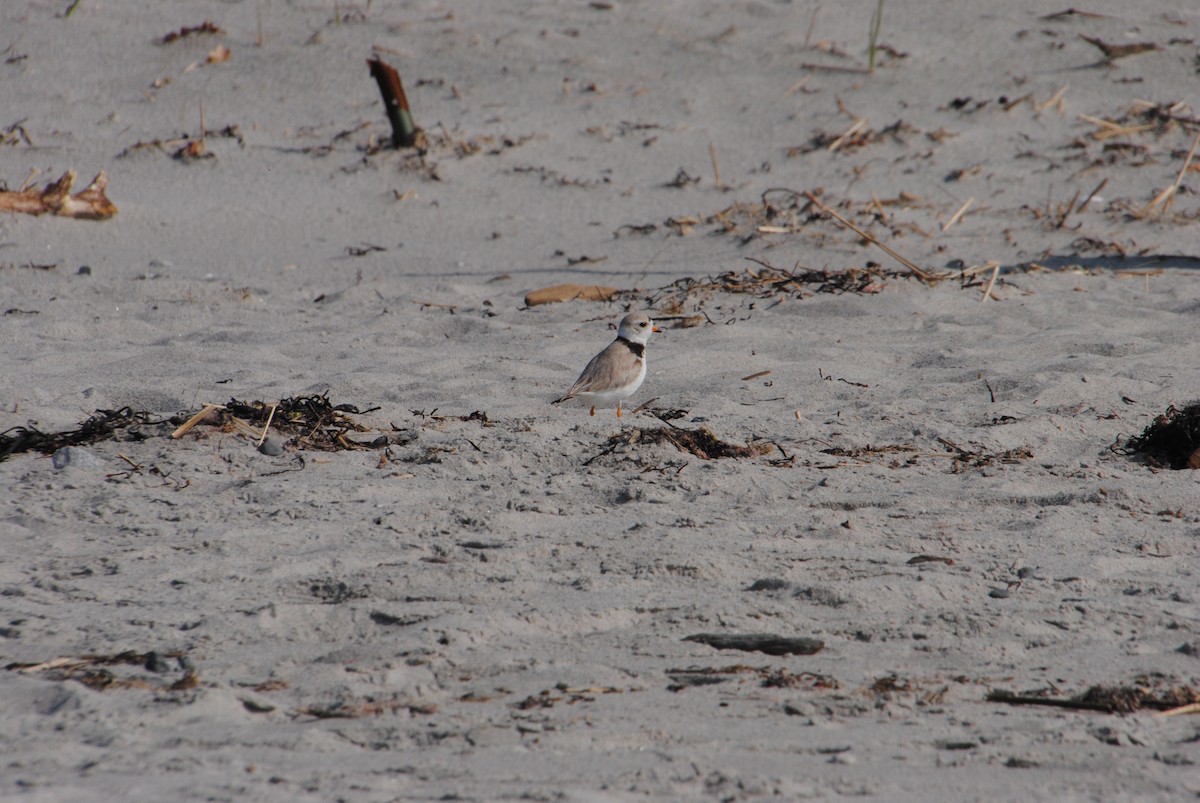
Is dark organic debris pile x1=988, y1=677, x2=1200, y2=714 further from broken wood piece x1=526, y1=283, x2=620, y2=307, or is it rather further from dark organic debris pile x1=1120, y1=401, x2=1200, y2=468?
broken wood piece x1=526, y1=283, x2=620, y2=307

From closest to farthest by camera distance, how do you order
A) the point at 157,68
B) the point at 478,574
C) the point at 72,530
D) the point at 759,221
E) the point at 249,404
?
1. the point at 478,574
2. the point at 72,530
3. the point at 249,404
4. the point at 759,221
5. the point at 157,68

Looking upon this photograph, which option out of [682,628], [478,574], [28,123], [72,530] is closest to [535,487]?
[478,574]

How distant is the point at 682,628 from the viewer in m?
2.83

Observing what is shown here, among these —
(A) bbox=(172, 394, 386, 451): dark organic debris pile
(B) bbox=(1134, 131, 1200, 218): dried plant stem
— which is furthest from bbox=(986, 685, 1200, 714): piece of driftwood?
(B) bbox=(1134, 131, 1200, 218): dried plant stem

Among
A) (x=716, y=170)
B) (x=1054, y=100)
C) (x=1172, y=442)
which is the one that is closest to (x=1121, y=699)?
(x=1172, y=442)

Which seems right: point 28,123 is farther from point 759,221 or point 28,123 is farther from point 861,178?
point 861,178

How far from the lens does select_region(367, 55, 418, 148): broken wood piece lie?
329 inches

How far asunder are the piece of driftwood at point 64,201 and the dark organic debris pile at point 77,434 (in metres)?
3.99

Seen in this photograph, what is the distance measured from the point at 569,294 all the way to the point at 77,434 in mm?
3340

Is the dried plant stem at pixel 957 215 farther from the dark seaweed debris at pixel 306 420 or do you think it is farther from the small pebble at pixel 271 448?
the small pebble at pixel 271 448

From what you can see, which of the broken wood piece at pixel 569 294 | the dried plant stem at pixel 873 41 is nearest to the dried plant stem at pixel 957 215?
the dried plant stem at pixel 873 41

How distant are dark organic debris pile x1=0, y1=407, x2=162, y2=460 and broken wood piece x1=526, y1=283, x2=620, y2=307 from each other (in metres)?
2.90

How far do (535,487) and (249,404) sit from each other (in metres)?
1.45

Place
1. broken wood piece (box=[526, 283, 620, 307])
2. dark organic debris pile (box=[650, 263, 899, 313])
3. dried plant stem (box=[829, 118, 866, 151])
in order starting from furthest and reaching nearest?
dried plant stem (box=[829, 118, 866, 151]) < broken wood piece (box=[526, 283, 620, 307]) < dark organic debris pile (box=[650, 263, 899, 313])
